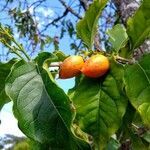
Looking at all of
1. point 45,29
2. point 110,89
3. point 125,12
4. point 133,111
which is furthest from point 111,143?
point 45,29

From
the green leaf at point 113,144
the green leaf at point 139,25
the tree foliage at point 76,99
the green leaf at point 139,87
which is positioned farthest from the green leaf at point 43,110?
the green leaf at point 113,144

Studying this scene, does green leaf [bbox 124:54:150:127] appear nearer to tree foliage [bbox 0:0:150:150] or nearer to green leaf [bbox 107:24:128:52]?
tree foliage [bbox 0:0:150:150]

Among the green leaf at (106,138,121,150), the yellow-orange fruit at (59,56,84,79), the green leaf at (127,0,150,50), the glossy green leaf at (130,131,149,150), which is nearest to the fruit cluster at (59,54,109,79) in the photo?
the yellow-orange fruit at (59,56,84,79)

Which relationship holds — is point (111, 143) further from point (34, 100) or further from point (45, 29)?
point (45, 29)

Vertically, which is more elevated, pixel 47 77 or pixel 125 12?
pixel 47 77

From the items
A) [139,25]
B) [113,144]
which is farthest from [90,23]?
[113,144]
